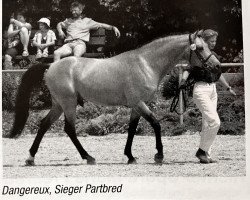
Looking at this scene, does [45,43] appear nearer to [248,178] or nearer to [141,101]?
[141,101]

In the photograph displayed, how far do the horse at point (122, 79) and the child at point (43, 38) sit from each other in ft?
0.39

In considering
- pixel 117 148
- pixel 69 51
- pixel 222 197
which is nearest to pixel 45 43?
pixel 69 51

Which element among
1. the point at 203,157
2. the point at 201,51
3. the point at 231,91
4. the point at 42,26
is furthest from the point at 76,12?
the point at 203,157

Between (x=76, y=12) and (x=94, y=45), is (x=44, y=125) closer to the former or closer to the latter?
(x=94, y=45)

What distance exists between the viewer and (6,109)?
5.12 metres

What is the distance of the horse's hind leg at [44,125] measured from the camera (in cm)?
504

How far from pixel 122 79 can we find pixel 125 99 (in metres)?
0.14

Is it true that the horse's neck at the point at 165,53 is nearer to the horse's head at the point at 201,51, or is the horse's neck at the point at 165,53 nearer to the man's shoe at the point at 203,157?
the horse's head at the point at 201,51

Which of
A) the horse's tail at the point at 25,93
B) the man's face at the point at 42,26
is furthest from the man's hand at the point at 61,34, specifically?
the horse's tail at the point at 25,93

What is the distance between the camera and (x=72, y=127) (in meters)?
5.05

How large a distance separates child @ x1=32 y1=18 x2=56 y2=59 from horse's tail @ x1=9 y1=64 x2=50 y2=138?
0.11 metres

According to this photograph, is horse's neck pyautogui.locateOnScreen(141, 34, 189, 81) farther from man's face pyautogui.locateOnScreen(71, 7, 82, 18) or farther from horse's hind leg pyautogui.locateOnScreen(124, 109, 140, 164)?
man's face pyautogui.locateOnScreen(71, 7, 82, 18)

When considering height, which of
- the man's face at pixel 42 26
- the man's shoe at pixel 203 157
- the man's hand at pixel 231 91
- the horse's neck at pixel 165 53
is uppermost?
the man's face at pixel 42 26

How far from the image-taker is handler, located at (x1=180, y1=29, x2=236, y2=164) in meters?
4.95
